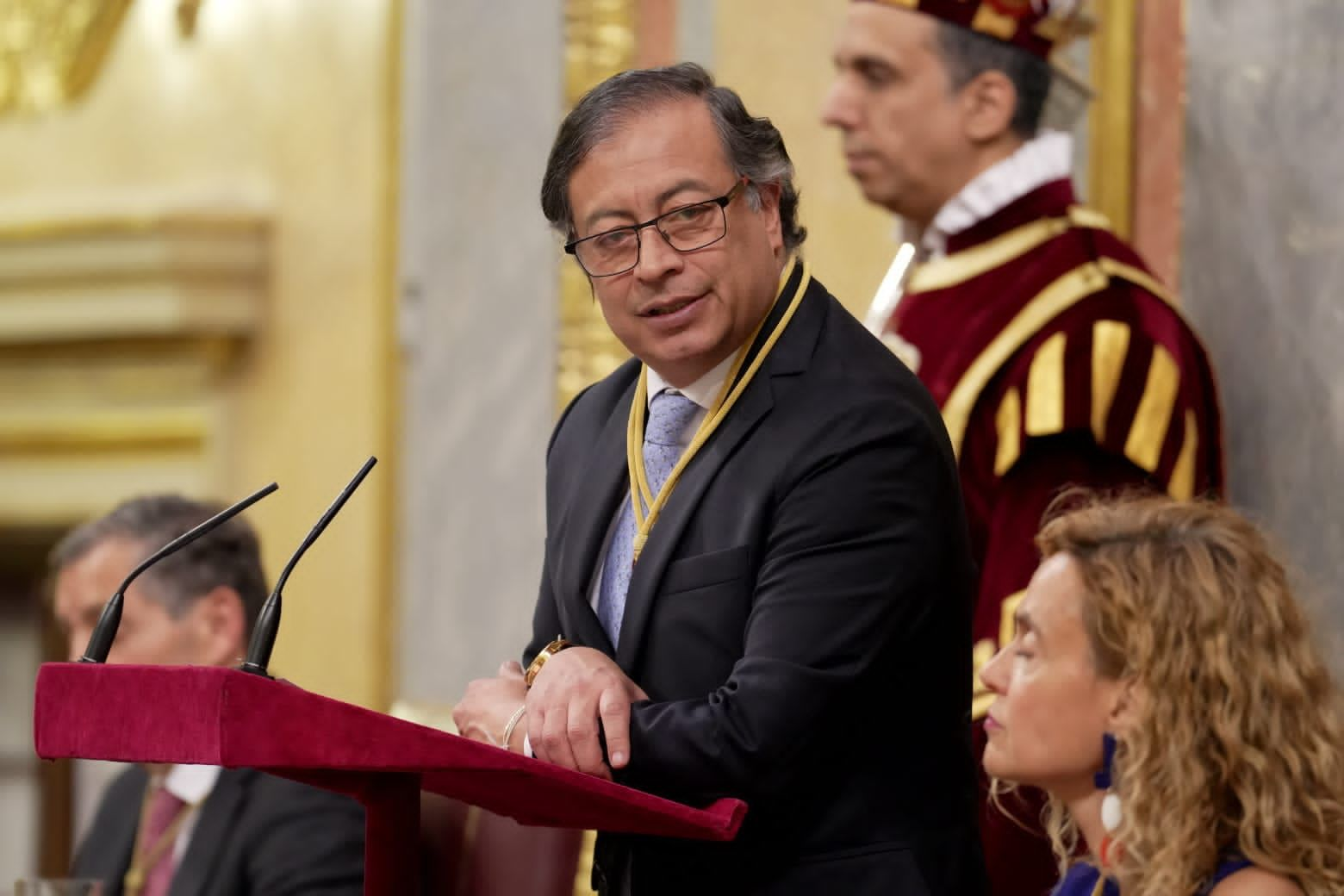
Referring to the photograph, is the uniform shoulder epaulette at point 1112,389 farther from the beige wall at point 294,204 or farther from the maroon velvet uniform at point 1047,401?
the beige wall at point 294,204

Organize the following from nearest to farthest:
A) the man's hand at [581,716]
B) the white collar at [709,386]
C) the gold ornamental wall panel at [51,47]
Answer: the man's hand at [581,716] < the white collar at [709,386] < the gold ornamental wall panel at [51,47]

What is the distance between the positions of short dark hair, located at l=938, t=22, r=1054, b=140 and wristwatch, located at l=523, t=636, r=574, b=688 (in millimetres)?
1570

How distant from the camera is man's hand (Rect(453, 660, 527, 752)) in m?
2.14

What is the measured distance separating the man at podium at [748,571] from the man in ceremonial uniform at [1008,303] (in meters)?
1.02

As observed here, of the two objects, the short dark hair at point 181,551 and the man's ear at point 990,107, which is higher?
the man's ear at point 990,107

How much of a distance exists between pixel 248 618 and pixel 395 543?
1.87 metres

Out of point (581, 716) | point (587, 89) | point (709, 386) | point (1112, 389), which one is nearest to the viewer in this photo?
point (581, 716)

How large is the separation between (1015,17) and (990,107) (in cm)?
13

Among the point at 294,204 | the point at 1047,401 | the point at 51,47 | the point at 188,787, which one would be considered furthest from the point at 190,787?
the point at 51,47

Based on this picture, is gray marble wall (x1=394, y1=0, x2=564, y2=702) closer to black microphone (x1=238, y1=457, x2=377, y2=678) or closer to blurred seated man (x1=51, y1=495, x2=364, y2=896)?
blurred seated man (x1=51, y1=495, x2=364, y2=896)

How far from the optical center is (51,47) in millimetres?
6723

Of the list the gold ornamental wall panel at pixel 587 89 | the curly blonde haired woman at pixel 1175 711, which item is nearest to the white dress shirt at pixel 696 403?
the curly blonde haired woman at pixel 1175 711

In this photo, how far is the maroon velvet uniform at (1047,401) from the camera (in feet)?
10.5

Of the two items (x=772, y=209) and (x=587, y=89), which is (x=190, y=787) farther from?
(x=587, y=89)
